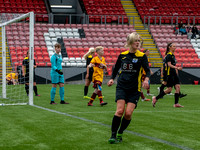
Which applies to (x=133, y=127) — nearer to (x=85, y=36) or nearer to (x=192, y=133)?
(x=192, y=133)

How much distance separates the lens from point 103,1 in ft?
131

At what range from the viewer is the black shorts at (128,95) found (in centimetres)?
607

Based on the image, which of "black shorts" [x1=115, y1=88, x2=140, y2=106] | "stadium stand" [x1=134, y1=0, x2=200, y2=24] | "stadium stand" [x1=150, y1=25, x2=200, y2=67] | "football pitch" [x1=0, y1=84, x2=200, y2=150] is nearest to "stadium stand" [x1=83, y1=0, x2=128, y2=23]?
"stadium stand" [x1=134, y1=0, x2=200, y2=24]

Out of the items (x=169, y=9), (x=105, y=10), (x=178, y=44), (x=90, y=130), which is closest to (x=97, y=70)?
(x=90, y=130)

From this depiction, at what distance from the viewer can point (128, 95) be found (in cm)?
614

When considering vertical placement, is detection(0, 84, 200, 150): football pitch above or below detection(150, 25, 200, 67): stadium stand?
below

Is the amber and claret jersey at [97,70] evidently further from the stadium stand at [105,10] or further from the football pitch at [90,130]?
the stadium stand at [105,10]

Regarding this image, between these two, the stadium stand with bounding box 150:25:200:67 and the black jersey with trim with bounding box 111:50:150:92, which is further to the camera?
the stadium stand with bounding box 150:25:200:67

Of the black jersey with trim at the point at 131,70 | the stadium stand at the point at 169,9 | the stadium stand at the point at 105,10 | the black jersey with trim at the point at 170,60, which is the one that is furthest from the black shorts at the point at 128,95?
the stadium stand at the point at 169,9

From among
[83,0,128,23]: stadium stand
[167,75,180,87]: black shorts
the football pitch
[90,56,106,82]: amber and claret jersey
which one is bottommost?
the football pitch

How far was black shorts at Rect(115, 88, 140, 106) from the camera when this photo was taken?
6.07 m

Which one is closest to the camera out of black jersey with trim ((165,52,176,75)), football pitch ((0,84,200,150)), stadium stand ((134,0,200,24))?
football pitch ((0,84,200,150))

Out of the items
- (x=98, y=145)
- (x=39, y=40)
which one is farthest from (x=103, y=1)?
(x=98, y=145)

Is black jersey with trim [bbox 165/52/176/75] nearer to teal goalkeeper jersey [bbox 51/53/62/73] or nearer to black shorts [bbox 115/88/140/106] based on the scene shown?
teal goalkeeper jersey [bbox 51/53/62/73]
